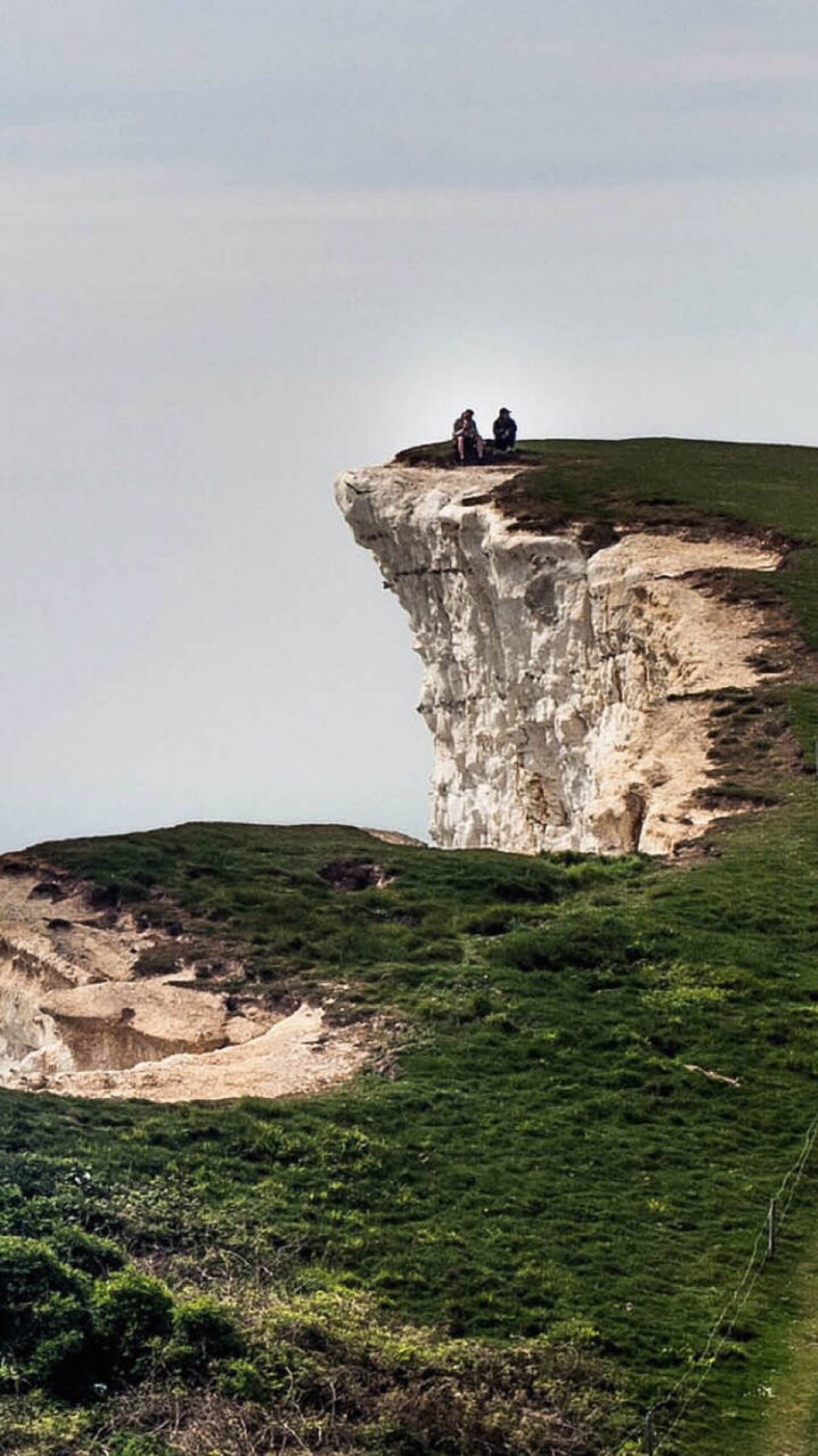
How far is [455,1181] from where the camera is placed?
2638cm

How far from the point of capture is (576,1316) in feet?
76.6

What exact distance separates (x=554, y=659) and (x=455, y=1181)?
2843 centimetres

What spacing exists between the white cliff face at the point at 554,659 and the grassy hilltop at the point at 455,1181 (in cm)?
401

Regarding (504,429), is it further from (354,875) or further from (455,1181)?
(455,1181)

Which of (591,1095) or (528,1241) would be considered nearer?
(528,1241)

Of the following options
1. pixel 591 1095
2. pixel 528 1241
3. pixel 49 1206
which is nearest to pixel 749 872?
pixel 591 1095

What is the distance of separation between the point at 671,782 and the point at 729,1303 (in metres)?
18.9

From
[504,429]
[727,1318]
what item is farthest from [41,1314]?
[504,429]

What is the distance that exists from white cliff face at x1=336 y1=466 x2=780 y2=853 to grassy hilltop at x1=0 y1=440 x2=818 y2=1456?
4010 mm

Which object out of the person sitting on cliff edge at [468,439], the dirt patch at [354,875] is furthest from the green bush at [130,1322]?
the person sitting on cliff edge at [468,439]

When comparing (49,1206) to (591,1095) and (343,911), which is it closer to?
(591,1095)

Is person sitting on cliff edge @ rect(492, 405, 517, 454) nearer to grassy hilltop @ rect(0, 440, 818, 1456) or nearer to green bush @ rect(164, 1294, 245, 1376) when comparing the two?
grassy hilltop @ rect(0, 440, 818, 1456)

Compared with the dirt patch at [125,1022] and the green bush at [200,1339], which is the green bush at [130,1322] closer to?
the green bush at [200,1339]

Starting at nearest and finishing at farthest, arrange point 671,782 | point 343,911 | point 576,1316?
point 576,1316 → point 343,911 → point 671,782
